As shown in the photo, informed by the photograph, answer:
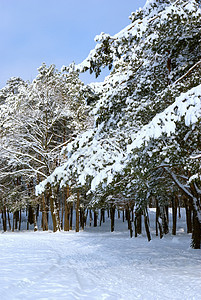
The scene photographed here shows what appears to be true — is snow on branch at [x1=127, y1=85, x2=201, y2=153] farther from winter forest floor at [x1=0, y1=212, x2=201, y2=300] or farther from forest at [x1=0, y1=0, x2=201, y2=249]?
winter forest floor at [x1=0, y1=212, x2=201, y2=300]

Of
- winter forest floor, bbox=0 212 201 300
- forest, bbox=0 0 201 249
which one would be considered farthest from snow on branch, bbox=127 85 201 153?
winter forest floor, bbox=0 212 201 300

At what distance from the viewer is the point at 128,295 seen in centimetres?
534

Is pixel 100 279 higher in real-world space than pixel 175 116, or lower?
lower

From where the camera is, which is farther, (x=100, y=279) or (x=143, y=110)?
(x=143, y=110)

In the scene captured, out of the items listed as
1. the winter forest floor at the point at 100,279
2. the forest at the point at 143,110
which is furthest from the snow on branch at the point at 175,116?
the winter forest floor at the point at 100,279

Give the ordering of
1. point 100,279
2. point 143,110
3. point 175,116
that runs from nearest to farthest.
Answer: point 175,116 → point 100,279 → point 143,110

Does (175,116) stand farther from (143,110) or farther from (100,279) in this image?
(100,279)

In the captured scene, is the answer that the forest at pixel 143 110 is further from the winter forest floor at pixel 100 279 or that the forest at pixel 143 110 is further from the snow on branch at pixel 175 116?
the winter forest floor at pixel 100 279

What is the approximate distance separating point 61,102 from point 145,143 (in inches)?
703

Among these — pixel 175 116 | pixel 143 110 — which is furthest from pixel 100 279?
pixel 143 110

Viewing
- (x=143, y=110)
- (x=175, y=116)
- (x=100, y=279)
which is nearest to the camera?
(x=175, y=116)

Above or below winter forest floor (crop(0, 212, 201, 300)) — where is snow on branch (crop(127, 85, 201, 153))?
above

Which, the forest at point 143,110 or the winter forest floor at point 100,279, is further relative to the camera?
the forest at point 143,110

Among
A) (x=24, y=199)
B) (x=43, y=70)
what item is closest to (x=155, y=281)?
(x=24, y=199)
